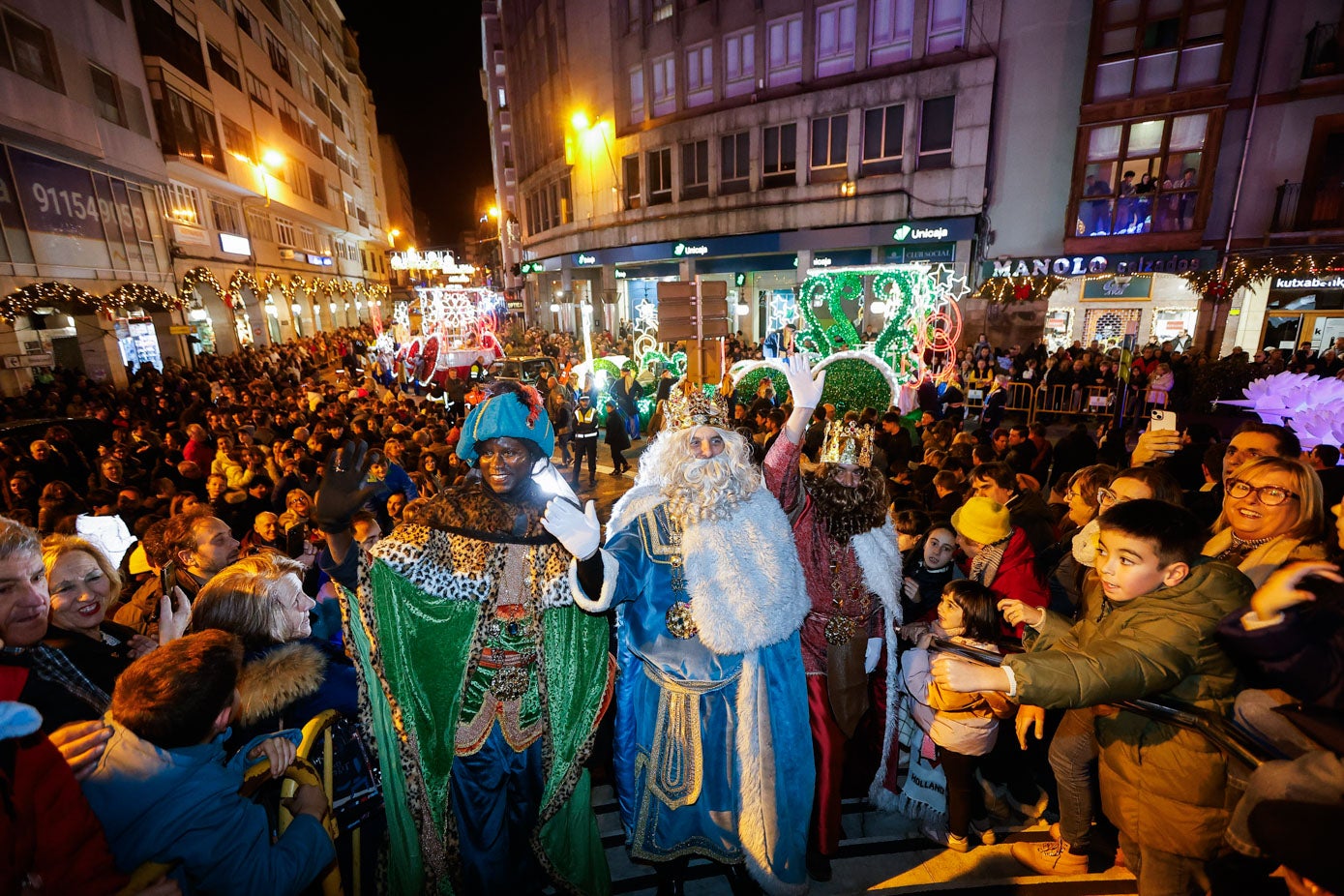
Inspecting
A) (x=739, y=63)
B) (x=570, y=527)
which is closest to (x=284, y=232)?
(x=739, y=63)

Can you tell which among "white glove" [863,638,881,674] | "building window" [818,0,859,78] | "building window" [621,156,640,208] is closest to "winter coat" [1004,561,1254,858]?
"white glove" [863,638,881,674]

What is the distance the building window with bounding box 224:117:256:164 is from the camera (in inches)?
988

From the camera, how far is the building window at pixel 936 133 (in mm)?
19000

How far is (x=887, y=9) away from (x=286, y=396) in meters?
21.3

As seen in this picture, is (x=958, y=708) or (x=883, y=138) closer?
(x=958, y=708)

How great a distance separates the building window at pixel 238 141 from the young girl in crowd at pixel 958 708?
32573 mm

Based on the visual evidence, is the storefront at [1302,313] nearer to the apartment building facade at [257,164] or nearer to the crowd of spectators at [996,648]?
the crowd of spectators at [996,648]

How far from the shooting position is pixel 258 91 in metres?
29.5

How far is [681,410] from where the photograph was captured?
11.2ft

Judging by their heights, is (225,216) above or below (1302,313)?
above

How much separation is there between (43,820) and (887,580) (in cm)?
331

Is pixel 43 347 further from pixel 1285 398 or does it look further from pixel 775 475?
pixel 1285 398

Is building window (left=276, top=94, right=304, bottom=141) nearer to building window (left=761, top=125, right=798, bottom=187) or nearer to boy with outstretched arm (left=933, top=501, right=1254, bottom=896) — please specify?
building window (left=761, top=125, right=798, bottom=187)

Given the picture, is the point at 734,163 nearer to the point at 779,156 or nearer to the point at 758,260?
the point at 779,156
